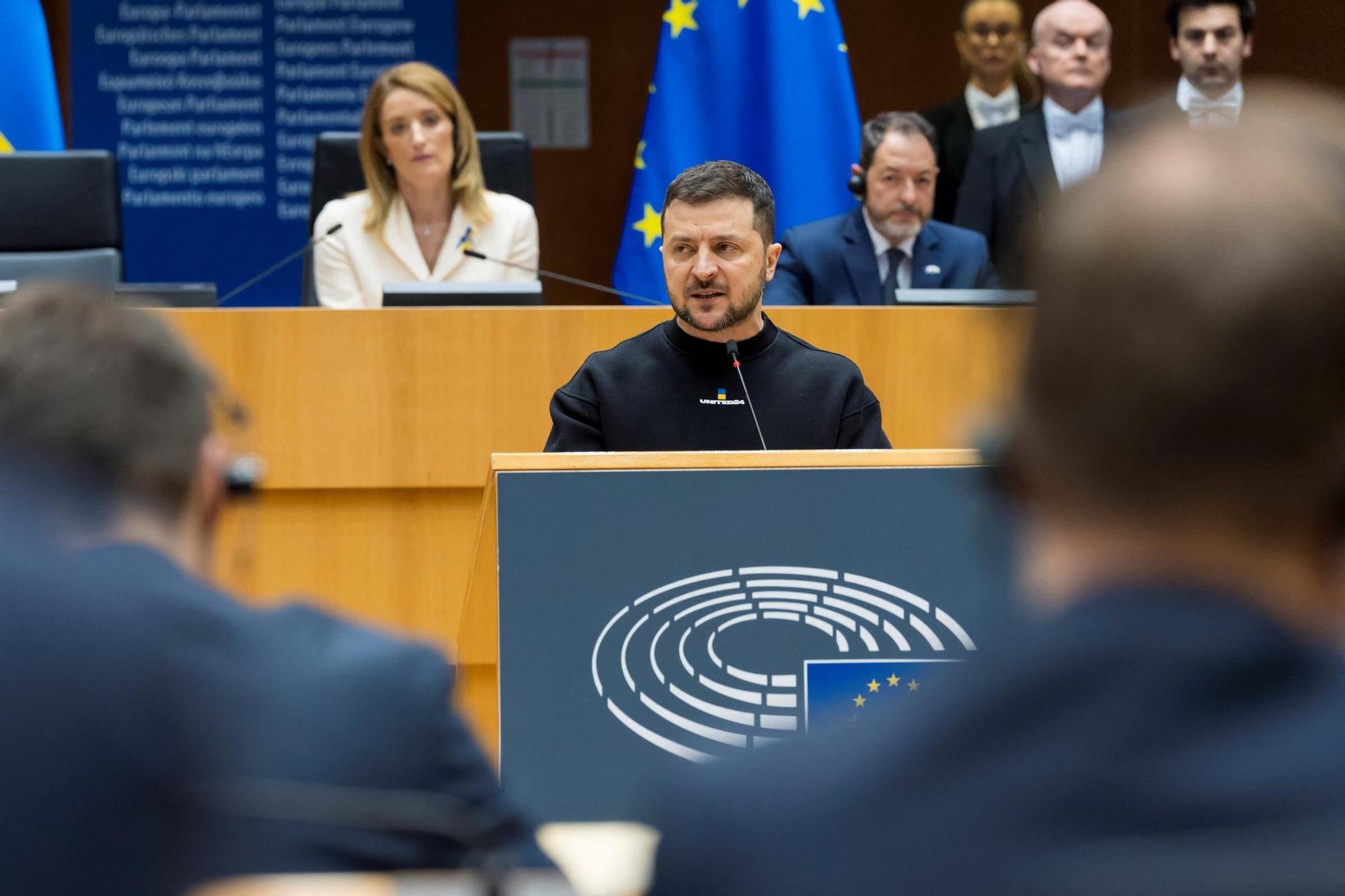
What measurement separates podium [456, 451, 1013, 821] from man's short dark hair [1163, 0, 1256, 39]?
3.21 meters

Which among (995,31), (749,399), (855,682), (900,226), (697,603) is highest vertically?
(995,31)

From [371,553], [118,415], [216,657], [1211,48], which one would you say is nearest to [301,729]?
[216,657]

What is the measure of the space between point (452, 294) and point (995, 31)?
2.78 metres

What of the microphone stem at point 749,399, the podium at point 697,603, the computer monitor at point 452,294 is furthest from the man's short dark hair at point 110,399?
the computer monitor at point 452,294

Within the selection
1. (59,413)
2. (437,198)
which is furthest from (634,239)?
(59,413)

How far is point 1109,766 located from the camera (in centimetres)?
65

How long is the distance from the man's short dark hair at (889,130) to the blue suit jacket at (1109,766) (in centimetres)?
418

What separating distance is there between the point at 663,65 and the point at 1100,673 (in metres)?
5.53

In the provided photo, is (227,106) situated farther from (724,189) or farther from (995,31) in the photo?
(724,189)

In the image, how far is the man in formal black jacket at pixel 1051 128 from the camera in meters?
5.09

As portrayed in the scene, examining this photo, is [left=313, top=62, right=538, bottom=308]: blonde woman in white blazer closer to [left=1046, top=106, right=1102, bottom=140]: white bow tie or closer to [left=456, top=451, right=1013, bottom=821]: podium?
[left=1046, top=106, right=1102, bottom=140]: white bow tie

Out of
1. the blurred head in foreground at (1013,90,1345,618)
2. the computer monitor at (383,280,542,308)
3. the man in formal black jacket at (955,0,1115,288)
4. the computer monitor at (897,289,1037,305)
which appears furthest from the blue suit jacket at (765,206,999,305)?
the blurred head in foreground at (1013,90,1345,618)

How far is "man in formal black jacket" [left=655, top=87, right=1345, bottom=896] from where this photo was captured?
65 cm

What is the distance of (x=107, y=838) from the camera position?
86 cm
